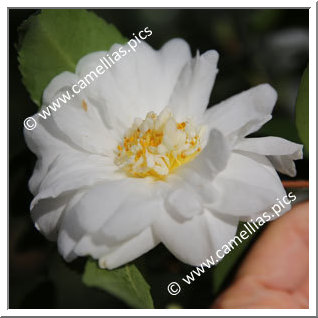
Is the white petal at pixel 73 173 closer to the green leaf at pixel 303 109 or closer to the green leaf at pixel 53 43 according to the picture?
the green leaf at pixel 53 43

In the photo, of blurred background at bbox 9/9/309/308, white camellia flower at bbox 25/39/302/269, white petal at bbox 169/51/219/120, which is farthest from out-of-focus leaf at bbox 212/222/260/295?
white petal at bbox 169/51/219/120

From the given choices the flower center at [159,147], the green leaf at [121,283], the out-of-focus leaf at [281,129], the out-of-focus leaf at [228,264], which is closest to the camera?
the green leaf at [121,283]

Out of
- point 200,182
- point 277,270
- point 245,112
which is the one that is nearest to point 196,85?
point 245,112

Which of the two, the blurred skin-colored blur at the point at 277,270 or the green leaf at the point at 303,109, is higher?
the green leaf at the point at 303,109

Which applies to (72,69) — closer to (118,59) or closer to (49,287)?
(118,59)

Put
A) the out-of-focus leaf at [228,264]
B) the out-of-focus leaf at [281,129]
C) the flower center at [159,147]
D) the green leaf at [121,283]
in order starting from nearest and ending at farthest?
the green leaf at [121,283] < the flower center at [159,147] < the out-of-focus leaf at [228,264] < the out-of-focus leaf at [281,129]

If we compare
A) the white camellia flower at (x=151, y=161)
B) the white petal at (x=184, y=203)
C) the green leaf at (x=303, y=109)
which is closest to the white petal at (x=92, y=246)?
the white camellia flower at (x=151, y=161)
